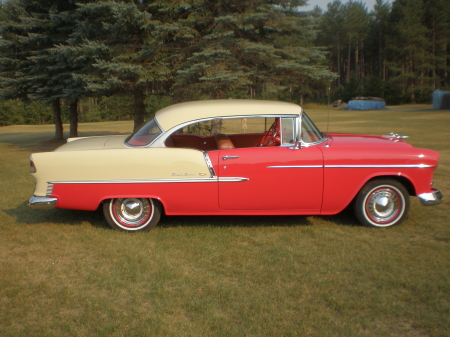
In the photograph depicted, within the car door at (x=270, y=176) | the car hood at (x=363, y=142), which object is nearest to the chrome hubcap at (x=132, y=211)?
the car door at (x=270, y=176)

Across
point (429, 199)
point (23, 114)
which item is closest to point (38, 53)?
point (429, 199)

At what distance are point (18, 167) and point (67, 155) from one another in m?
7.74

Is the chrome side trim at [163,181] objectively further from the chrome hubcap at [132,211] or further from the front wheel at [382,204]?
the front wheel at [382,204]

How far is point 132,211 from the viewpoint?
562 centimetres

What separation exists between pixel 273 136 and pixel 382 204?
162 cm

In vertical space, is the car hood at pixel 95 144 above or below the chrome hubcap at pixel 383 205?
above

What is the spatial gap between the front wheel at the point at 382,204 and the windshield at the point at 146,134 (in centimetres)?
267

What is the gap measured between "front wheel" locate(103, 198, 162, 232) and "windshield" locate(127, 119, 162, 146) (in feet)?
2.36

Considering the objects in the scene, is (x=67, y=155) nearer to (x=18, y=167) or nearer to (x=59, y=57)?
(x=18, y=167)

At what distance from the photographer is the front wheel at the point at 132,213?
557cm

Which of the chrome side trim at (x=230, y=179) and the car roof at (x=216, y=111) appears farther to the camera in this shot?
the car roof at (x=216, y=111)

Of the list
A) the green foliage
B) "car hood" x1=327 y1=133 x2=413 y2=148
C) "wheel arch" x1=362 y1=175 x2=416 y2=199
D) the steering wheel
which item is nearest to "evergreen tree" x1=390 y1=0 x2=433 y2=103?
the green foliage

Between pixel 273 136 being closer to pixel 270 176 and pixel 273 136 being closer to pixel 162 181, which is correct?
pixel 270 176

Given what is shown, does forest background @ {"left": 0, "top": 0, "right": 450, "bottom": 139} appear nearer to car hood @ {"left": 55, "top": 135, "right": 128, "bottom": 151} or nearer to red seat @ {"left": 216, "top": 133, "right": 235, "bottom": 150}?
red seat @ {"left": 216, "top": 133, "right": 235, "bottom": 150}
